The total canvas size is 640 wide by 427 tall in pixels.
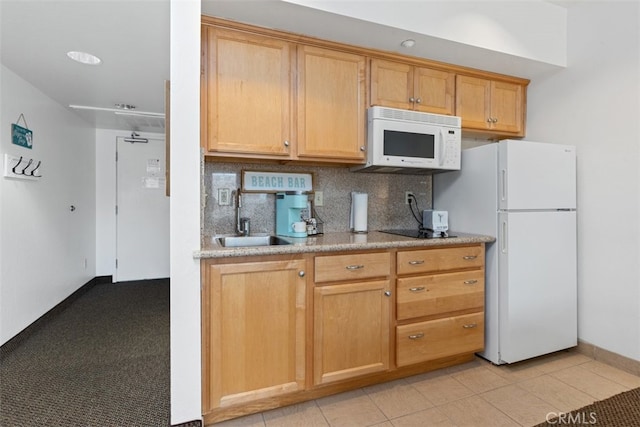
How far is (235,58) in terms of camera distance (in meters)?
1.93

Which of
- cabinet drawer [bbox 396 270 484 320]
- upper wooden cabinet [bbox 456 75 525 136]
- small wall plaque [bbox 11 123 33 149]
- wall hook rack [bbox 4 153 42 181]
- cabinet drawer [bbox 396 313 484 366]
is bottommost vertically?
cabinet drawer [bbox 396 313 484 366]

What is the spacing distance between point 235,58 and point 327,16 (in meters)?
0.60

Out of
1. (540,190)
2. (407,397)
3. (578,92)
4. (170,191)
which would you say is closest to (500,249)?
(540,190)

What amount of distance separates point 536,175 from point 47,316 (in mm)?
4444

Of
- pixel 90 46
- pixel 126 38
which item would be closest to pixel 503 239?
pixel 126 38

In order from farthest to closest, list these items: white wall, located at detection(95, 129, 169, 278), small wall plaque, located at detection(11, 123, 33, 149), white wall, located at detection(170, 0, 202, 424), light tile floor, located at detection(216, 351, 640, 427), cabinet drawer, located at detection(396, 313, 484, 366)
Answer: white wall, located at detection(95, 129, 169, 278)
small wall plaque, located at detection(11, 123, 33, 149)
cabinet drawer, located at detection(396, 313, 484, 366)
light tile floor, located at detection(216, 351, 640, 427)
white wall, located at detection(170, 0, 202, 424)

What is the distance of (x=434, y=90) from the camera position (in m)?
2.44

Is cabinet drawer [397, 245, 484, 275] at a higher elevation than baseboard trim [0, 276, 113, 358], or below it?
higher

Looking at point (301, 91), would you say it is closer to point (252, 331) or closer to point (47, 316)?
point (252, 331)

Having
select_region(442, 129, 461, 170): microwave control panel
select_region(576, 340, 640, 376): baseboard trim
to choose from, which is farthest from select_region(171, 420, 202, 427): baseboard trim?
select_region(576, 340, 640, 376): baseboard trim

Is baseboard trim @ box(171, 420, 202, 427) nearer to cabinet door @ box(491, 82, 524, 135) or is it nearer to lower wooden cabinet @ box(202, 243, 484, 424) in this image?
lower wooden cabinet @ box(202, 243, 484, 424)

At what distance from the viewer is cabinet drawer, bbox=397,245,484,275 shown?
200cm

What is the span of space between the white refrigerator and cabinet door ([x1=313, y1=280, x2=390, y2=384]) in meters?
0.90
